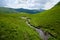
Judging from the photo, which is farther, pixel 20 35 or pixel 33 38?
pixel 33 38

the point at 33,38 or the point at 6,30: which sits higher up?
the point at 6,30

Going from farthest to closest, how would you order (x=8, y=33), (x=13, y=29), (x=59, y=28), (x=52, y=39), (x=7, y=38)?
(x=59, y=28)
(x=52, y=39)
(x=13, y=29)
(x=8, y=33)
(x=7, y=38)

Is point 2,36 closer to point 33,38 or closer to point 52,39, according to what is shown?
point 33,38

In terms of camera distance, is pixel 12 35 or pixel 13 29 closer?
pixel 12 35

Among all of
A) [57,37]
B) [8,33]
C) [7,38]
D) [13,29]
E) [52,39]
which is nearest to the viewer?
[7,38]

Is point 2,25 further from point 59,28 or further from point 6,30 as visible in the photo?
point 59,28

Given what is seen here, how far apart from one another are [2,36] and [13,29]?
7.33m

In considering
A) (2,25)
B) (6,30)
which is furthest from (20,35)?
(2,25)

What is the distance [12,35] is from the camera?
4728cm

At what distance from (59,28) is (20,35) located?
32183mm

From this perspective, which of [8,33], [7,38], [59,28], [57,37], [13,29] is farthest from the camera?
[59,28]

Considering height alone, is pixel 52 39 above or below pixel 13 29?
below

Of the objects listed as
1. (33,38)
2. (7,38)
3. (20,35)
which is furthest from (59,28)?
(7,38)

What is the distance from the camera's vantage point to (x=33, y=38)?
2066 inches
